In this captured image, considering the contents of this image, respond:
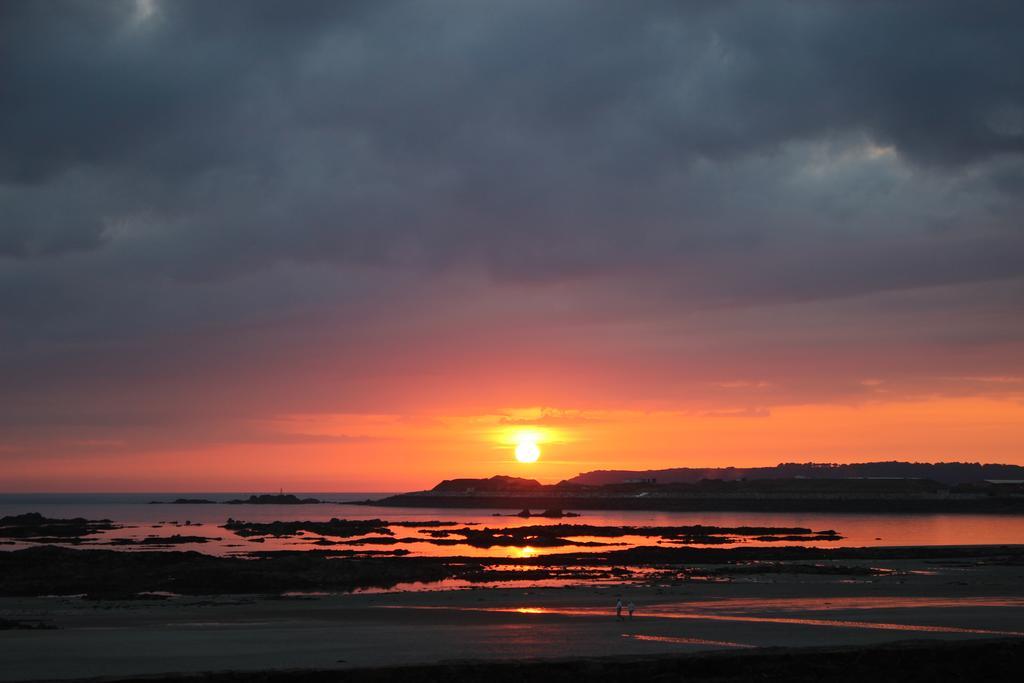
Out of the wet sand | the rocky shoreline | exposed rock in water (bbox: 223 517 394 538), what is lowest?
exposed rock in water (bbox: 223 517 394 538)

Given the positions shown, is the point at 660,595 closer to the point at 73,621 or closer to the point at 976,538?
the point at 73,621

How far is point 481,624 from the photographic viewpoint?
84.9 ft

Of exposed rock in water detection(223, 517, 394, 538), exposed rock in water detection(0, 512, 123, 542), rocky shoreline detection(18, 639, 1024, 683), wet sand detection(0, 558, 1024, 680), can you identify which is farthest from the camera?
exposed rock in water detection(223, 517, 394, 538)

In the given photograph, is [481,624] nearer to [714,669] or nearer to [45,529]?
[714,669]

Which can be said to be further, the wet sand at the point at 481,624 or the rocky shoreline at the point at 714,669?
the wet sand at the point at 481,624

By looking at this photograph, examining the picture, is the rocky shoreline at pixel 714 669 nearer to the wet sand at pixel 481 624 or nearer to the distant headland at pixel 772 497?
the wet sand at pixel 481 624

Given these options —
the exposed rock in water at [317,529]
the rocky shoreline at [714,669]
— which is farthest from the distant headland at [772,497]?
the rocky shoreline at [714,669]

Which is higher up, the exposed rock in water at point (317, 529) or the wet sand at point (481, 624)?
the wet sand at point (481, 624)

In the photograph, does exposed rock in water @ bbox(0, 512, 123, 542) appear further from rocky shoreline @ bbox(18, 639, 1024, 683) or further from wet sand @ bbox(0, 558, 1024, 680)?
rocky shoreline @ bbox(18, 639, 1024, 683)

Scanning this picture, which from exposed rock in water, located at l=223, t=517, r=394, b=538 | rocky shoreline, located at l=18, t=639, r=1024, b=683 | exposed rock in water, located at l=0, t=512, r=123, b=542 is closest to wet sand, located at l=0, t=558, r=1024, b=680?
rocky shoreline, located at l=18, t=639, r=1024, b=683

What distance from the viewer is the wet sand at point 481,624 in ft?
65.7

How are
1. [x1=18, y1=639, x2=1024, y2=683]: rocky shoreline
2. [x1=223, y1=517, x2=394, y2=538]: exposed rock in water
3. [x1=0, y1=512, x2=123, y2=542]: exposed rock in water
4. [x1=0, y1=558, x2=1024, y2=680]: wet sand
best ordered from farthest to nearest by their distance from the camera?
[x1=223, y1=517, x2=394, y2=538]: exposed rock in water < [x1=0, y1=512, x2=123, y2=542]: exposed rock in water < [x1=0, y1=558, x2=1024, y2=680]: wet sand < [x1=18, y1=639, x2=1024, y2=683]: rocky shoreline

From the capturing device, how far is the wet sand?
20016mm

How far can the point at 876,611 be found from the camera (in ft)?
92.6
